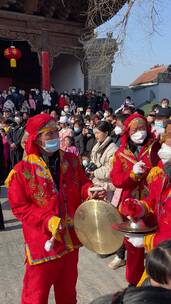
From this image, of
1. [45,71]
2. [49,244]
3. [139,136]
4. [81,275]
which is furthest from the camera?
[45,71]

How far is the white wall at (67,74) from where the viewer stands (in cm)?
2081

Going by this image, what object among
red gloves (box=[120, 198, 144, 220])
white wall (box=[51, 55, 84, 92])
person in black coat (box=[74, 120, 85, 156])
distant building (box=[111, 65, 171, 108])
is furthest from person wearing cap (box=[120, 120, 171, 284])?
distant building (box=[111, 65, 171, 108])

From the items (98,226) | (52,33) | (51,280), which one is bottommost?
(51,280)

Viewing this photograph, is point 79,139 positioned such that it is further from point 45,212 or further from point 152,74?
point 152,74

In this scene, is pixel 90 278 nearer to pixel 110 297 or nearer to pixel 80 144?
pixel 110 297

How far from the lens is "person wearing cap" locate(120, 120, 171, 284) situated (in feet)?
8.72

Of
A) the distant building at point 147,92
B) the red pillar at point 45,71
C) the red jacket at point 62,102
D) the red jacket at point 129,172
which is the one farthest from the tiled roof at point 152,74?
the red jacket at point 129,172

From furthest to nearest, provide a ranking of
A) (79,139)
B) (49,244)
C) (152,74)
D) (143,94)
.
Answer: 1. (152,74)
2. (143,94)
3. (79,139)
4. (49,244)

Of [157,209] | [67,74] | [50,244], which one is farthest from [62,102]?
[157,209]

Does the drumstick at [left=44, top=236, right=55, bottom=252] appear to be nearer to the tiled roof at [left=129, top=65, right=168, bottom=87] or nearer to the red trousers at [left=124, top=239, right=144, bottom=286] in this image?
the red trousers at [left=124, top=239, right=144, bottom=286]

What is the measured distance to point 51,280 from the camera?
3.03 metres

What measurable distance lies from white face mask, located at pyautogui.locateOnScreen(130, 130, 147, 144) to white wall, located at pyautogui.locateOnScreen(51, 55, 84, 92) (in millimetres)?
16778

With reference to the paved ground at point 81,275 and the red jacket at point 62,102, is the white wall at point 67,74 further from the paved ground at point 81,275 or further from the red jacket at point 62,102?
the paved ground at point 81,275

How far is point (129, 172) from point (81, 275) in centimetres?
142
